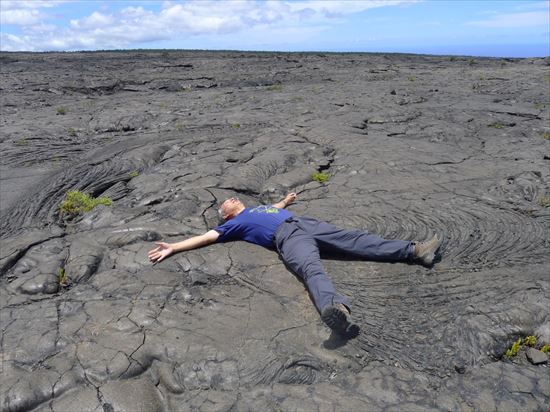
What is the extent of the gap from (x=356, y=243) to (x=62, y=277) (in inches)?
163

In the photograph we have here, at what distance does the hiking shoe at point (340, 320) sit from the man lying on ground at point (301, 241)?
67 cm

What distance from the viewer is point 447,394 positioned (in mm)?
4602

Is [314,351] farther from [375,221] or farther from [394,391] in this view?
[375,221]

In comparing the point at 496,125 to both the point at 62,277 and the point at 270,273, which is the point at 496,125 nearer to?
the point at 270,273

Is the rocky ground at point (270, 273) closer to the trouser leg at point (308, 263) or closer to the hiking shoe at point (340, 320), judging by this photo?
the hiking shoe at point (340, 320)

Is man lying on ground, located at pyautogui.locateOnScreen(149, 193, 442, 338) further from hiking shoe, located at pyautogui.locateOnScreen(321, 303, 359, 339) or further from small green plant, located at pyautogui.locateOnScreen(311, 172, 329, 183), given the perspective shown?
small green plant, located at pyautogui.locateOnScreen(311, 172, 329, 183)

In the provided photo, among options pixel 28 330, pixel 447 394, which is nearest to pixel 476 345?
pixel 447 394

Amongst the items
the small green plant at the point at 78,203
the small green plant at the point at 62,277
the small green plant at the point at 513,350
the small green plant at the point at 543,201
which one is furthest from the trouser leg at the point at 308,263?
the small green plant at the point at 543,201

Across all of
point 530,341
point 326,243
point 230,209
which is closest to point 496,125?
point 326,243

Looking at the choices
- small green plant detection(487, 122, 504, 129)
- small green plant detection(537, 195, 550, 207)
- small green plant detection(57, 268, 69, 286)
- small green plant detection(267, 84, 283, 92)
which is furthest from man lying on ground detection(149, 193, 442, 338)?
small green plant detection(267, 84, 283, 92)

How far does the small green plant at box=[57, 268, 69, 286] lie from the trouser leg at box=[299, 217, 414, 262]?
339 centimetres

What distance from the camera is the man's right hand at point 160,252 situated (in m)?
6.76

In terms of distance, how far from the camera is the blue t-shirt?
7039mm

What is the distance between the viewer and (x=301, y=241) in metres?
6.56
